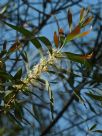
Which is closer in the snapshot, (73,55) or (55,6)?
(73,55)

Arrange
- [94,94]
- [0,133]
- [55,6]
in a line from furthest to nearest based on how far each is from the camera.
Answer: [55,6] < [0,133] < [94,94]

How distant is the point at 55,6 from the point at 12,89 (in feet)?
4.94

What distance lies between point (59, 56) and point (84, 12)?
9 centimetres

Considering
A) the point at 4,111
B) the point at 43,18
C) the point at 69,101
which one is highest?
the point at 43,18

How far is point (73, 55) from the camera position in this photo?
751 millimetres

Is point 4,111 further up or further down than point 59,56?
further down

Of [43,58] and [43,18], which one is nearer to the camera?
[43,58]

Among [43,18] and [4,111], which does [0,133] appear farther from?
[43,18]

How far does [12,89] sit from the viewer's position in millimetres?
816

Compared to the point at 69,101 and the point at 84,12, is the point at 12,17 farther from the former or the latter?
the point at 84,12

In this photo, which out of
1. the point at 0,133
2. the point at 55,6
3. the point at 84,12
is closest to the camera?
the point at 84,12

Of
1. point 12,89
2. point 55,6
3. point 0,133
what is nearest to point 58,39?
point 12,89

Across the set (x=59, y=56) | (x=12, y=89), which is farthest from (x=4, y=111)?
(x=59, y=56)

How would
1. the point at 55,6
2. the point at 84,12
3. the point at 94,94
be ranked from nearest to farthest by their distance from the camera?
the point at 84,12
the point at 94,94
the point at 55,6
